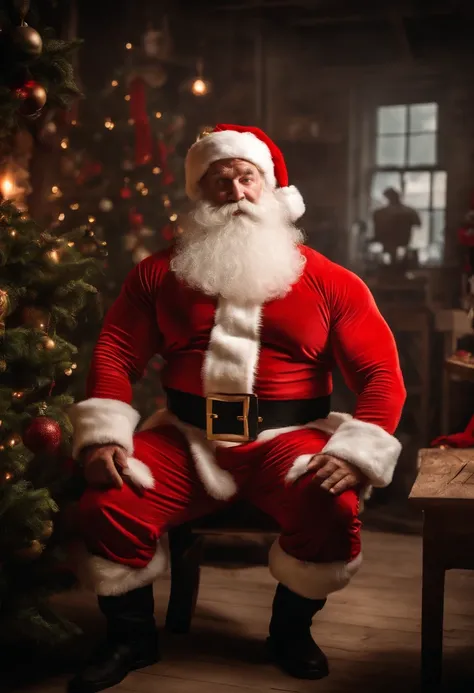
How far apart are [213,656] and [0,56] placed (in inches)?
69.9

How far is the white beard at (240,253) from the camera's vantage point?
7.97 feet

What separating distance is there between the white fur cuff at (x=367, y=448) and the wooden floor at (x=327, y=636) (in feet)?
1.82

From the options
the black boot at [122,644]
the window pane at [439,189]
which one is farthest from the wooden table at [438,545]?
the window pane at [439,189]

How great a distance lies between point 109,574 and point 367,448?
2.49 ft

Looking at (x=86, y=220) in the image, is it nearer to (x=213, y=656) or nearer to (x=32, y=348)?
(x=32, y=348)

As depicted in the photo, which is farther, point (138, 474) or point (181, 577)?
point (181, 577)

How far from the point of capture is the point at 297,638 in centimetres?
232

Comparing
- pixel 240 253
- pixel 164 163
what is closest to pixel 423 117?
pixel 164 163

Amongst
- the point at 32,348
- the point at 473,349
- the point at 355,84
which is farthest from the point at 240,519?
the point at 355,84

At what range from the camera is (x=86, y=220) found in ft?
11.4

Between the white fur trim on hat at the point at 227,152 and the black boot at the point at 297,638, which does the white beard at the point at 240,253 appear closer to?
the white fur trim on hat at the point at 227,152

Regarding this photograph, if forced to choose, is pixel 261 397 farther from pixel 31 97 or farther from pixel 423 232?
pixel 423 232

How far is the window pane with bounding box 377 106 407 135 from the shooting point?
5082 mm

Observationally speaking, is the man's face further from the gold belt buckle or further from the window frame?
the window frame
